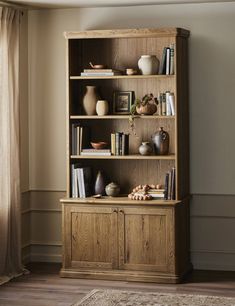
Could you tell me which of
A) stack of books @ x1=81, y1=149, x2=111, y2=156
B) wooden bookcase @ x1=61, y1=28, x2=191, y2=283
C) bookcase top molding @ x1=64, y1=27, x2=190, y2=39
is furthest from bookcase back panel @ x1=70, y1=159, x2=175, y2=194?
bookcase top molding @ x1=64, y1=27, x2=190, y2=39

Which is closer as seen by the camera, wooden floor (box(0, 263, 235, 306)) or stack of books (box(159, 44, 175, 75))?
wooden floor (box(0, 263, 235, 306))

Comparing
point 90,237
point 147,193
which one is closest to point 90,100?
point 147,193

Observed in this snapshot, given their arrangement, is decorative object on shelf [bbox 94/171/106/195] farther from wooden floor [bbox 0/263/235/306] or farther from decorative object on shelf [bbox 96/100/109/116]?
wooden floor [bbox 0/263/235/306]

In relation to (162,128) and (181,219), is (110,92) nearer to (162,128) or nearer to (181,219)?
(162,128)

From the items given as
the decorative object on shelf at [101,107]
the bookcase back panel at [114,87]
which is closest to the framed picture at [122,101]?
the bookcase back panel at [114,87]

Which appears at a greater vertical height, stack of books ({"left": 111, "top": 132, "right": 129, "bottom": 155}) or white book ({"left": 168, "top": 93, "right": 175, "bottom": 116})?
white book ({"left": 168, "top": 93, "right": 175, "bottom": 116})

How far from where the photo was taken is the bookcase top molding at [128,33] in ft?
20.6

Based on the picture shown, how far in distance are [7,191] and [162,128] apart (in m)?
1.52

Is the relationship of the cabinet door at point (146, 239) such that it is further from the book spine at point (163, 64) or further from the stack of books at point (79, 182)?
the book spine at point (163, 64)

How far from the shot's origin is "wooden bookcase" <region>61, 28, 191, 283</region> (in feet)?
20.5

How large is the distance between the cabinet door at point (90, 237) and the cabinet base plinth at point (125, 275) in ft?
0.18

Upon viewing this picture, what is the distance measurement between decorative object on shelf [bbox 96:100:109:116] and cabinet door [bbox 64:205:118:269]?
34.4 inches

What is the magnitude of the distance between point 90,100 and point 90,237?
125 centimetres

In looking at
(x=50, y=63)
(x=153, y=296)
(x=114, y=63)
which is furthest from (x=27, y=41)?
(x=153, y=296)
